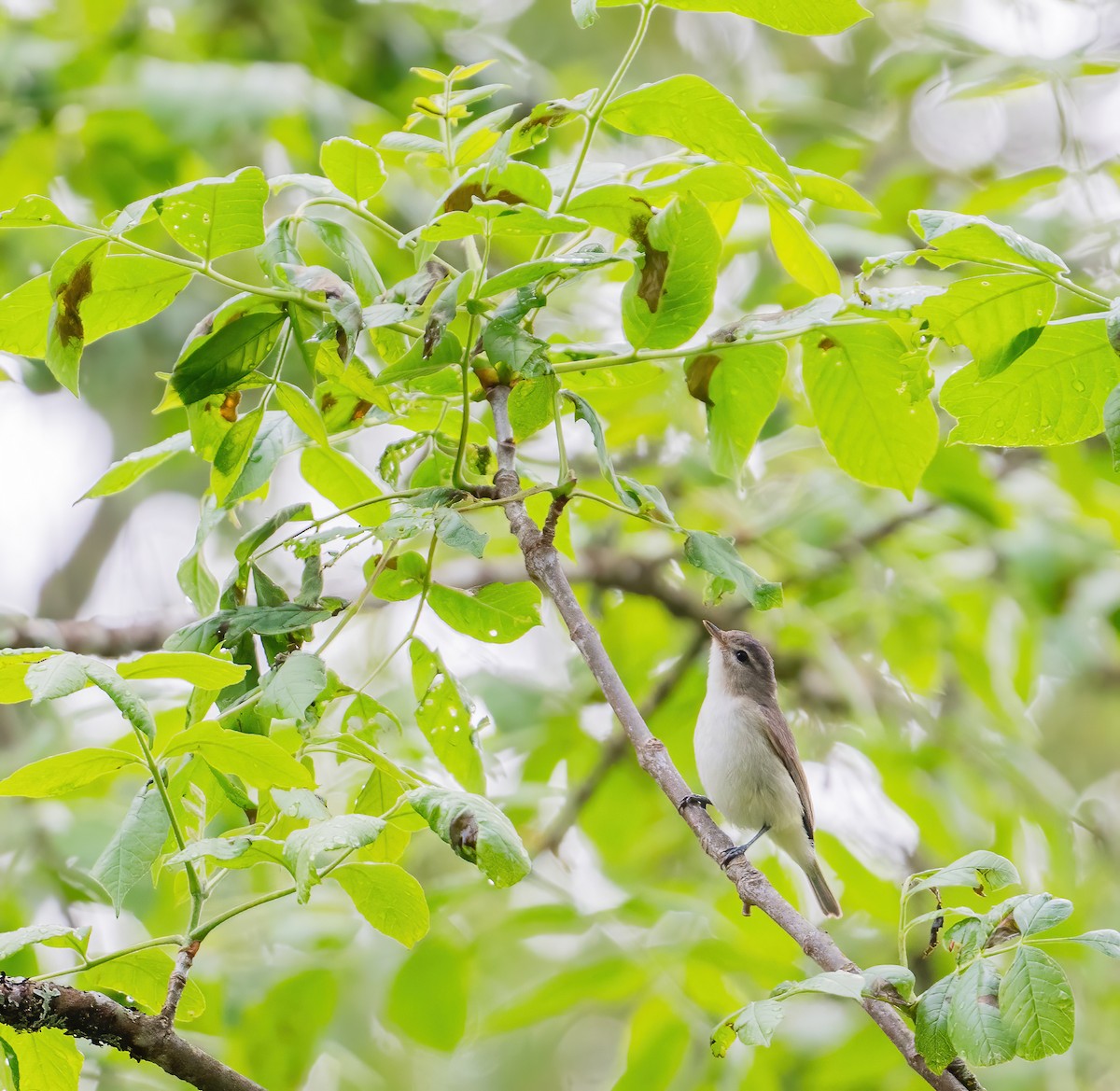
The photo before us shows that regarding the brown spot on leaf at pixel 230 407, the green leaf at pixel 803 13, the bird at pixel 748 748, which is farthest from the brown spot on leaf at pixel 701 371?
the bird at pixel 748 748

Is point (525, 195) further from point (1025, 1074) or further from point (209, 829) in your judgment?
point (1025, 1074)

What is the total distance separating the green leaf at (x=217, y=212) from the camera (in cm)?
155

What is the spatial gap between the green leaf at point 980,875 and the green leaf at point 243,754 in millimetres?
791

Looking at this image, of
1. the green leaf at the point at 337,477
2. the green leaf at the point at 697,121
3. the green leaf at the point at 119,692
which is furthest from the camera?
the green leaf at the point at 337,477

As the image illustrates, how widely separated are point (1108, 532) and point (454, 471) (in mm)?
3505

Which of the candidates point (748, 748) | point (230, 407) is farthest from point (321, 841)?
point (748, 748)

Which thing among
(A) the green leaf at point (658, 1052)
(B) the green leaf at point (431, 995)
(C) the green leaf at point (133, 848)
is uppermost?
(C) the green leaf at point (133, 848)

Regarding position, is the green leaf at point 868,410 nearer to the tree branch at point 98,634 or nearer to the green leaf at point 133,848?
the green leaf at point 133,848

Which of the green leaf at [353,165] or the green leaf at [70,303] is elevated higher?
the green leaf at [353,165]

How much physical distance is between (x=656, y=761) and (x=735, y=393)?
62 cm

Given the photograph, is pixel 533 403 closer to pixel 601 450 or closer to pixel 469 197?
pixel 601 450

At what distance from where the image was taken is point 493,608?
192cm

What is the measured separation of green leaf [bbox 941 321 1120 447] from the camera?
1563 mm

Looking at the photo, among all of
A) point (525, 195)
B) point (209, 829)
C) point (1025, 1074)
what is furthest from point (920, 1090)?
point (525, 195)
